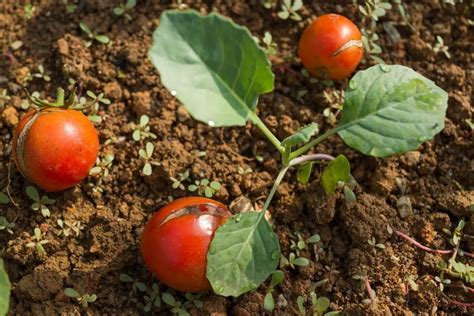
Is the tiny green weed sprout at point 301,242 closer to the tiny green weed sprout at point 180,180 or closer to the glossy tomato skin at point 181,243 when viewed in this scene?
the glossy tomato skin at point 181,243

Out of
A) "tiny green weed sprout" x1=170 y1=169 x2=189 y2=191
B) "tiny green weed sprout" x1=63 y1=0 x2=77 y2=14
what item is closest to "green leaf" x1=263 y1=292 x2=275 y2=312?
"tiny green weed sprout" x1=170 y1=169 x2=189 y2=191

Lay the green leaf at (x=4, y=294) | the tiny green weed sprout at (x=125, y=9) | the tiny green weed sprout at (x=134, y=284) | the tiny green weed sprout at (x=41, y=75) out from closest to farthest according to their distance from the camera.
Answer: the green leaf at (x=4, y=294) < the tiny green weed sprout at (x=134, y=284) < the tiny green weed sprout at (x=41, y=75) < the tiny green weed sprout at (x=125, y=9)

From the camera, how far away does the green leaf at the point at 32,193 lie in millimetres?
2318

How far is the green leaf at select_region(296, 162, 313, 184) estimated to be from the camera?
227 cm

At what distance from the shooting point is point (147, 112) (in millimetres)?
2518

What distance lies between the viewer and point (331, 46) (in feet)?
7.93

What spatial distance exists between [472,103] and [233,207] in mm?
1008

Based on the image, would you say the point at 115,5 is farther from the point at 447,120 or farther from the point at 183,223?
the point at 447,120

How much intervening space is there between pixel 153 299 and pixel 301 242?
1.73ft

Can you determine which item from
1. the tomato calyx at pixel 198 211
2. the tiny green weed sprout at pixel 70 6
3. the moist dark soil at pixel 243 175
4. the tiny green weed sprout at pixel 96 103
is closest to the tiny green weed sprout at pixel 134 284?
the moist dark soil at pixel 243 175

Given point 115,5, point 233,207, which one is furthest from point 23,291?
point 115,5

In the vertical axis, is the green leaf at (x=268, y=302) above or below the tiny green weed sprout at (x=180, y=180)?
below

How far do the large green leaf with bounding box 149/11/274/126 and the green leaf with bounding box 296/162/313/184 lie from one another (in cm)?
31

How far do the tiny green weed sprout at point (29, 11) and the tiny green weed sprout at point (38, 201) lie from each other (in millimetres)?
799
